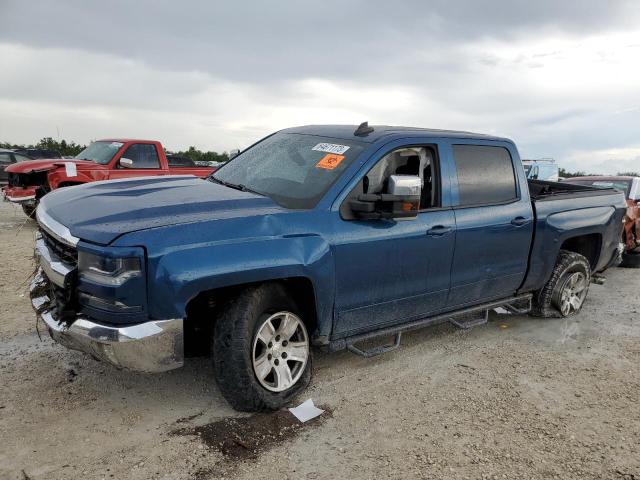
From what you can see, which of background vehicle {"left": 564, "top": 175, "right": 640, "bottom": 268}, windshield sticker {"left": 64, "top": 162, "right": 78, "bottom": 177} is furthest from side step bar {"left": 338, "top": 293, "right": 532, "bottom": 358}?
windshield sticker {"left": 64, "top": 162, "right": 78, "bottom": 177}

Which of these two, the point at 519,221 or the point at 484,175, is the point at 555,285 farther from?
the point at 484,175

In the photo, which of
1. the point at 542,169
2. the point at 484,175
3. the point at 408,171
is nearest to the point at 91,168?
the point at 408,171

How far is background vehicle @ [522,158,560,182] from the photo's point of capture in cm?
1889

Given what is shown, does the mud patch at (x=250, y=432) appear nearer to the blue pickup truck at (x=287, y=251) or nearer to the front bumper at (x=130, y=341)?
the blue pickup truck at (x=287, y=251)

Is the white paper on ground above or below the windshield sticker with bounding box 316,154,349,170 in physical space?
below

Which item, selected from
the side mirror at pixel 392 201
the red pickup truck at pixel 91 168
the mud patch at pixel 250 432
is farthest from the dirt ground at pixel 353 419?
the red pickup truck at pixel 91 168

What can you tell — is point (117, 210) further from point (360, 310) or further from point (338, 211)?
point (360, 310)

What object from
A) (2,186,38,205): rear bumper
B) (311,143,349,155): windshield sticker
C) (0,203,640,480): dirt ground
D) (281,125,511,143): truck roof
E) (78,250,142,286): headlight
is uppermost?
(281,125,511,143): truck roof

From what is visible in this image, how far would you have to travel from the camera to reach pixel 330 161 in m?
3.91

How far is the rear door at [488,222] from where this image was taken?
4391 millimetres

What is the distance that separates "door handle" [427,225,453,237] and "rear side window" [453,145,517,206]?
0.34m

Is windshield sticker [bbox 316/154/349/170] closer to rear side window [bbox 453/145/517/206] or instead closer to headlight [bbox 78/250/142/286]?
rear side window [bbox 453/145/517/206]

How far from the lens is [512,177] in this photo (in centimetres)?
497

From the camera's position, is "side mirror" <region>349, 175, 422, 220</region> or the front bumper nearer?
the front bumper
